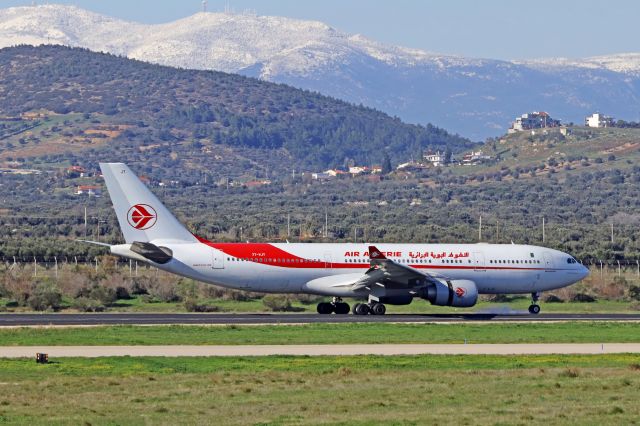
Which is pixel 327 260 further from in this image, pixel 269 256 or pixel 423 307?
pixel 423 307

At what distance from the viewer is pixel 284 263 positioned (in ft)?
186

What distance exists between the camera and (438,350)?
→ 40969 mm

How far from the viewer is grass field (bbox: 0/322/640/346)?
142 ft

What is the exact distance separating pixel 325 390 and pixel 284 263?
2527cm

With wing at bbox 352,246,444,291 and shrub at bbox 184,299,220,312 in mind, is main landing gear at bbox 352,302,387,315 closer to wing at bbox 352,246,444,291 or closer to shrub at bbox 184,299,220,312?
wing at bbox 352,246,444,291

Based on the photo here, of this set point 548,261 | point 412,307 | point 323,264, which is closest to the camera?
point 323,264

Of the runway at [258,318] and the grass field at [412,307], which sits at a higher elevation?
the grass field at [412,307]

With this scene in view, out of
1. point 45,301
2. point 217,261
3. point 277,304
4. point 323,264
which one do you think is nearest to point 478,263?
point 323,264

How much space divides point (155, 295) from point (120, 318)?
1113 cm

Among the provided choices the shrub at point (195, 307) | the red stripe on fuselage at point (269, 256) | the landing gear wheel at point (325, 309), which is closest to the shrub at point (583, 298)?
the landing gear wheel at point (325, 309)

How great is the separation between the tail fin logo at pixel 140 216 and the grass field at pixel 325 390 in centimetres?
1944

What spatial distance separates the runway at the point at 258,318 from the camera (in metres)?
51.0

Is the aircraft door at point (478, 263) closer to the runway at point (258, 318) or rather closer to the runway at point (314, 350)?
the runway at point (258, 318)

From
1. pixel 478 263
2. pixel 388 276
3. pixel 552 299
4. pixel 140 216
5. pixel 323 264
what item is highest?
pixel 140 216
